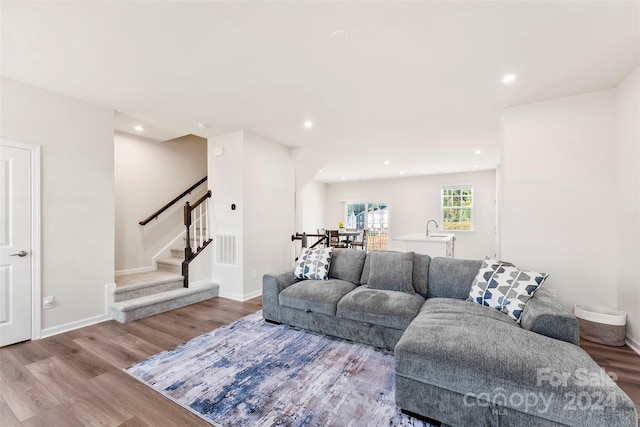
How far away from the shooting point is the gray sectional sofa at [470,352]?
1321 millimetres

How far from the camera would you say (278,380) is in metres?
2.11

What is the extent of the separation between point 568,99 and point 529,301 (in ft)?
8.27

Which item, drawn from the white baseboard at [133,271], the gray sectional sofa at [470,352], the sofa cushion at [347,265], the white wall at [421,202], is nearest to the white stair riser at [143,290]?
the white baseboard at [133,271]

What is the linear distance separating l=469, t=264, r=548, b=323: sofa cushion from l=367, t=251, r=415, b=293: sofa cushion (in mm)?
674

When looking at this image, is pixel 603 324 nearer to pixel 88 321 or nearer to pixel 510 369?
pixel 510 369

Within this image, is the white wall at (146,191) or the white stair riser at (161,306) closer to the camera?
the white stair riser at (161,306)

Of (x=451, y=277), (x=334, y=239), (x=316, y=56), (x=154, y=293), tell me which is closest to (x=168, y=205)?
(x=154, y=293)

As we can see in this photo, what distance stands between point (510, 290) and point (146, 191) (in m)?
5.67

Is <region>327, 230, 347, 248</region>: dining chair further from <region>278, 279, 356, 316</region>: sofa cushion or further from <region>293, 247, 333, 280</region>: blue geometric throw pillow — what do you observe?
<region>278, 279, 356, 316</region>: sofa cushion

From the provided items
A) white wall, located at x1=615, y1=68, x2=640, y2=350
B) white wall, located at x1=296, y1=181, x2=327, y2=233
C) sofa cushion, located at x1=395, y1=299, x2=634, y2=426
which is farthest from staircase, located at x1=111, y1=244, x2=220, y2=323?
white wall, located at x1=615, y1=68, x2=640, y2=350

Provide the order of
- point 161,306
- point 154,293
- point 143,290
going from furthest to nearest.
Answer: point 154,293 < point 143,290 < point 161,306

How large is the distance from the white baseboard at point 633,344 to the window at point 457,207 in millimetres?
5567

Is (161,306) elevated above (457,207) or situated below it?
below

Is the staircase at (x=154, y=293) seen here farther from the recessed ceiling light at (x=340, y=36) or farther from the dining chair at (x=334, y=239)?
the recessed ceiling light at (x=340, y=36)
